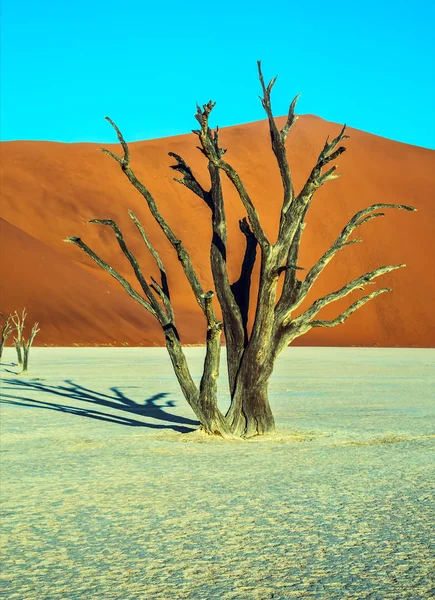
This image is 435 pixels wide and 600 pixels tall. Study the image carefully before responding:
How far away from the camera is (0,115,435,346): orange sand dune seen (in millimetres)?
60594

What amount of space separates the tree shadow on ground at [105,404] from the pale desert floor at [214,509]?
0.15 meters

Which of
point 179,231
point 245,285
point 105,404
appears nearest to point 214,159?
point 245,285

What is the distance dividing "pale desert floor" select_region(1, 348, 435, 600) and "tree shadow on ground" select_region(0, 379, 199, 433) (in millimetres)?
149

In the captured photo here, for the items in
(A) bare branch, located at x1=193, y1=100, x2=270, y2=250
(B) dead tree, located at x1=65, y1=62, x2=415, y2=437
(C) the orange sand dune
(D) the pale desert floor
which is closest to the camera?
(D) the pale desert floor

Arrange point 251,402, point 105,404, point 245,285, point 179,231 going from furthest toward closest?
point 179,231 < point 105,404 < point 245,285 < point 251,402

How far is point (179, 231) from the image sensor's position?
259 feet

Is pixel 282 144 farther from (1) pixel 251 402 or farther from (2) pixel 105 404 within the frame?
(2) pixel 105 404

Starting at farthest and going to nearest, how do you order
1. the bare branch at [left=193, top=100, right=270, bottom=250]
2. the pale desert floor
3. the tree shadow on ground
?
the tree shadow on ground
the bare branch at [left=193, top=100, right=270, bottom=250]
the pale desert floor

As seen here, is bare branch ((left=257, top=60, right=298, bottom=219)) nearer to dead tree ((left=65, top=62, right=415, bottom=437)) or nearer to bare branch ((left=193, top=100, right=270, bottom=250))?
dead tree ((left=65, top=62, right=415, bottom=437))

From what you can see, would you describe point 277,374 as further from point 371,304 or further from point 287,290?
point 371,304

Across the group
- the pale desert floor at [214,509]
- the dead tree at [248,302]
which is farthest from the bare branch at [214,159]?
the pale desert floor at [214,509]

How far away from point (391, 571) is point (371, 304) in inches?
2795

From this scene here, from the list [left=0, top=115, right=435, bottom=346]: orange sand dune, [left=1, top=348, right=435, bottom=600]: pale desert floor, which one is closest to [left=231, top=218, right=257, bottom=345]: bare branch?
[left=1, top=348, right=435, bottom=600]: pale desert floor

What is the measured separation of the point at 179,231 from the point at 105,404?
63.7 meters
